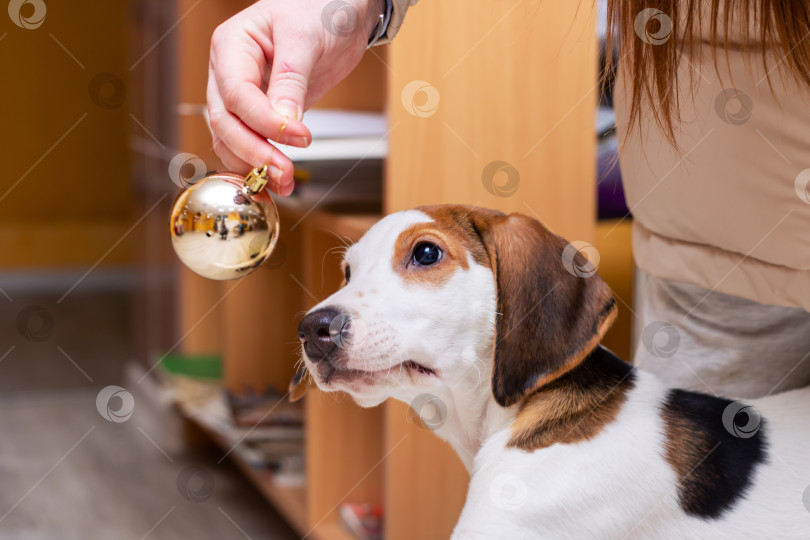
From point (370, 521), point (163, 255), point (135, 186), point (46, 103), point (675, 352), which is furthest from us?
point (46, 103)

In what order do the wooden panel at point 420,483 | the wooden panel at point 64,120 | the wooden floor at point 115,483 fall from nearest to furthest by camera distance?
the wooden panel at point 420,483
the wooden floor at point 115,483
the wooden panel at point 64,120

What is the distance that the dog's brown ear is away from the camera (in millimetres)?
595

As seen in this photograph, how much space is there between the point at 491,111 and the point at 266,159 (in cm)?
41

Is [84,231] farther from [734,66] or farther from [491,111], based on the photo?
[734,66]

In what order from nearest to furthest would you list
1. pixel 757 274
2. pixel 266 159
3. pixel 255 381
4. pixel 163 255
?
pixel 266 159, pixel 757 274, pixel 255 381, pixel 163 255

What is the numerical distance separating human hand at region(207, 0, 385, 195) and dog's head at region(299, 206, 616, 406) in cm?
9

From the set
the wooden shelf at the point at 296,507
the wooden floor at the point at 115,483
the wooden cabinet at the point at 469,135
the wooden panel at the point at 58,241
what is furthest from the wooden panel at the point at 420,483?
the wooden panel at the point at 58,241

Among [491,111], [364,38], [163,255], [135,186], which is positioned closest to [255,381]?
[163,255]

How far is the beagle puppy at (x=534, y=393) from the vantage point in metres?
0.56

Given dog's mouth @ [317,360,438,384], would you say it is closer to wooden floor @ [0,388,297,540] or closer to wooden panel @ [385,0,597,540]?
wooden panel @ [385,0,597,540]

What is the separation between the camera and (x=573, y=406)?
62 centimetres

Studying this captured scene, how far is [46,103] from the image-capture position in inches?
136

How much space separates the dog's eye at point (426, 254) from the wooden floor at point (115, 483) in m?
1.15

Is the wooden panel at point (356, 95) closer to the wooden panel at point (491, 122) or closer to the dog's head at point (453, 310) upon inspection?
the wooden panel at point (491, 122)
